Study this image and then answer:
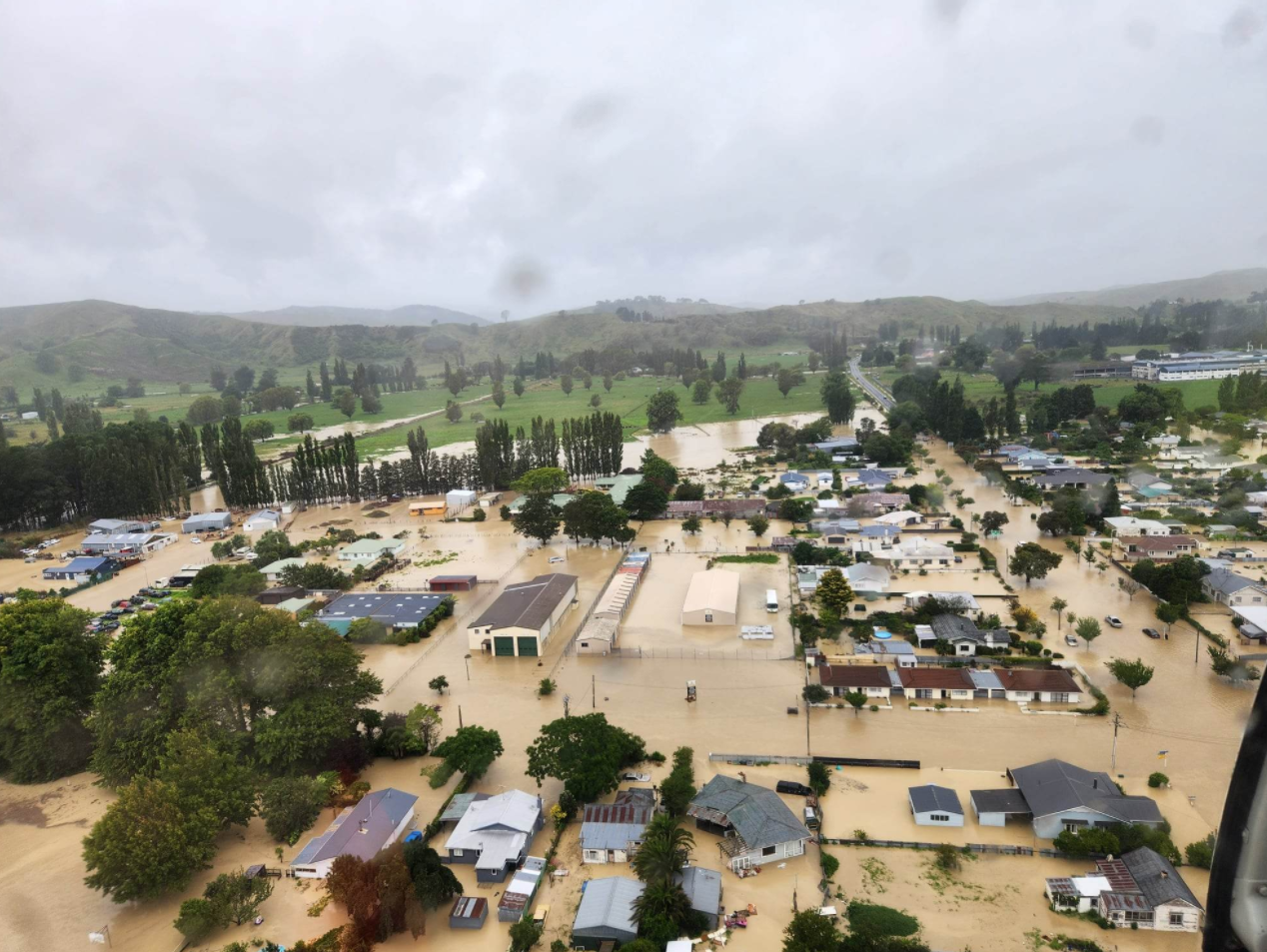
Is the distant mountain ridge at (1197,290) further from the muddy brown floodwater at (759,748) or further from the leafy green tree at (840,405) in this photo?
the muddy brown floodwater at (759,748)

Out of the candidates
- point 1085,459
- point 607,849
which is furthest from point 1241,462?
point 607,849

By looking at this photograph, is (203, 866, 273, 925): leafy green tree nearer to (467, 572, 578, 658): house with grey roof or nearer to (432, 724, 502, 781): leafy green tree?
(432, 724, 502, 781): leafy green tree

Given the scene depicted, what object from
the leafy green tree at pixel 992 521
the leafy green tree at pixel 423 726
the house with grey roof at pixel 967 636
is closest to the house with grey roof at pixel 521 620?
the leafy green tree at pixel 423 726

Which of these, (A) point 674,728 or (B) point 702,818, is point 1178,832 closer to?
(B) point 702,818

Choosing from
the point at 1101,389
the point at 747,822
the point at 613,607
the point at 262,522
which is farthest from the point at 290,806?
the point at 1101,389

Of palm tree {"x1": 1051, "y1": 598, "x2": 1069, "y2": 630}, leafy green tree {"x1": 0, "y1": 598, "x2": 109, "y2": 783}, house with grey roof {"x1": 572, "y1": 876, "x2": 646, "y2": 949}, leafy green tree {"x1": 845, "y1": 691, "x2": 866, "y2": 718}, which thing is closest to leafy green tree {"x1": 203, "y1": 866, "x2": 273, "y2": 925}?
house with grey roof {"x1": 572, "y1": 876, "x2": 646, "y2": 949}

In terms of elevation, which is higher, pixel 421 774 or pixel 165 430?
pixel 165 430

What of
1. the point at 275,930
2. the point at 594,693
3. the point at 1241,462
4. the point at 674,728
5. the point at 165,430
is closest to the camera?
the point at 275,930

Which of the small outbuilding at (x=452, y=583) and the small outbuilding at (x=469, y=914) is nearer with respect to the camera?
the small outbuilding at (x=469, y=914)
